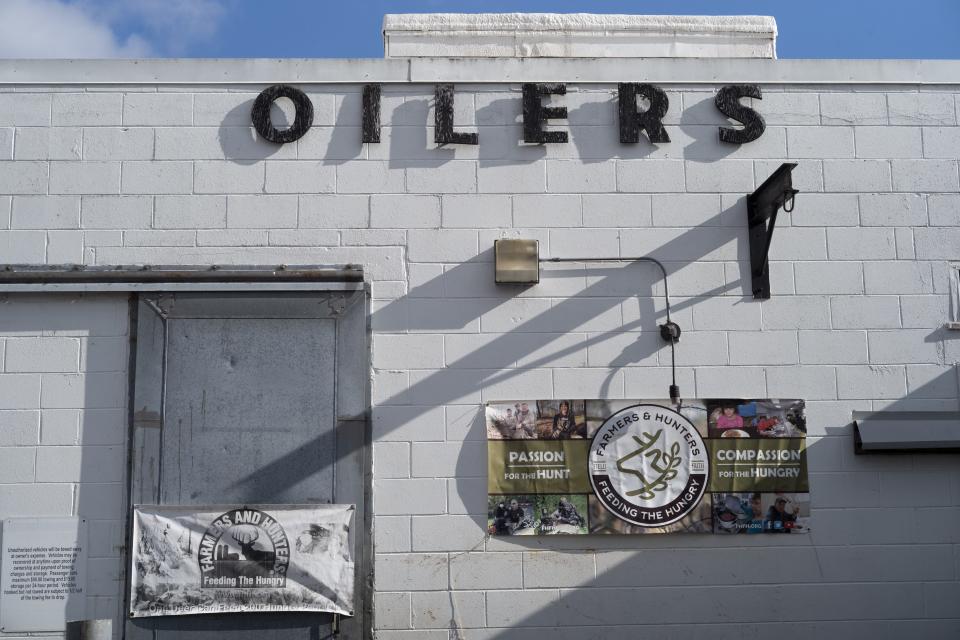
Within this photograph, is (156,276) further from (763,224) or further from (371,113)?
(763,224)

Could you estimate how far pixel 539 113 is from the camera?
608cm

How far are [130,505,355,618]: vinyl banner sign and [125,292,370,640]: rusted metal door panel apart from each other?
76mm

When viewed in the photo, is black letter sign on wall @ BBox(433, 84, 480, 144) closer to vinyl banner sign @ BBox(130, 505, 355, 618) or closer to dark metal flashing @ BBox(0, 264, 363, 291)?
dark metal flashing @ BBox(0, 264, 363, 291)

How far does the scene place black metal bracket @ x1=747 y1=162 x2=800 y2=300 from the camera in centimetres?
569

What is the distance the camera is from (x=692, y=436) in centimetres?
581

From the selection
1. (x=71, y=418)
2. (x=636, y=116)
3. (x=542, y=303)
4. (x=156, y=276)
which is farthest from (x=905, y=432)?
(x=71, y=418)

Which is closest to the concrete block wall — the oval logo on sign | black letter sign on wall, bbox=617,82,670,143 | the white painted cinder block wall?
the white painted cinder block wall

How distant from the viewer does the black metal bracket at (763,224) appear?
5688 mm

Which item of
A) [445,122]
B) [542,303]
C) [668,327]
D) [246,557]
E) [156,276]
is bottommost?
[246,557]

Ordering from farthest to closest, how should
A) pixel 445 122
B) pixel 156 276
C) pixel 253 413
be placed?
pixel 445 122
pixel 156 276
pixel 253 413

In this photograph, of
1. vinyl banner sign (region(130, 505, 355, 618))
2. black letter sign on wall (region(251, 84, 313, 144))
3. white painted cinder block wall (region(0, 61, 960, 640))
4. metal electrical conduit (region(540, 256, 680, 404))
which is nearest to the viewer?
vinyl banner sign (region(130, 505, 355, 618))

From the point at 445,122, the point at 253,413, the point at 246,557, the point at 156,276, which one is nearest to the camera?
the point at 246,557

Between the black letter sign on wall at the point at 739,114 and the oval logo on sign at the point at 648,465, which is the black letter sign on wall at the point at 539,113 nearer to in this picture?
the black letter sign on wall at the point at 739,114

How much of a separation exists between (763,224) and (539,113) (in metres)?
1.58
